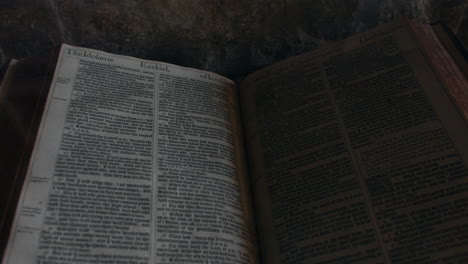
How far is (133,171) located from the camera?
1.52 m

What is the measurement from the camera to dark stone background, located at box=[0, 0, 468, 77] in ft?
6.27

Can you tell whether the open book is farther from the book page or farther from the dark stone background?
the dark stone background

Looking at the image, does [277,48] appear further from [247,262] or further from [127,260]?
[127,260]

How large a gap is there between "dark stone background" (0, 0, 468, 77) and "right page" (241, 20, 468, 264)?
0.53 feet

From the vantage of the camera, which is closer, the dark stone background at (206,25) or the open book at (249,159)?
the open book at (249,159)

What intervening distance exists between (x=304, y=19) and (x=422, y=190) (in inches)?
37.7

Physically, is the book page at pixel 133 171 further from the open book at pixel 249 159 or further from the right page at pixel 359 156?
the right page at pixel 359 156

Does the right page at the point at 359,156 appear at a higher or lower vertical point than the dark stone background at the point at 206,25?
lower

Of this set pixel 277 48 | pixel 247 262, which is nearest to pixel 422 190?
pixel 247 262

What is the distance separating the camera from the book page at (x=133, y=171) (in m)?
1.33

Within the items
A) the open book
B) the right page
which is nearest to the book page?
the open book

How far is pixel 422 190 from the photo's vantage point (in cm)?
141

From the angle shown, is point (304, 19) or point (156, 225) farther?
point (304, 19)

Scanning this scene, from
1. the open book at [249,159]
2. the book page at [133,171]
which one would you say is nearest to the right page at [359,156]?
the open book at [249,159]
